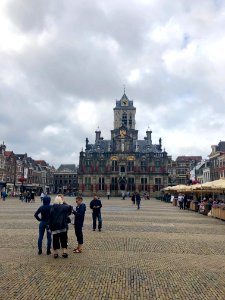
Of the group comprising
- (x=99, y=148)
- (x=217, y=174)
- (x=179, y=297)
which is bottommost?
(x=179, y=297)

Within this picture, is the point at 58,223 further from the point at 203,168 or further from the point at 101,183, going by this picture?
the point at 101,183

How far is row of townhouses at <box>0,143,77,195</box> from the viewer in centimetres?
8921

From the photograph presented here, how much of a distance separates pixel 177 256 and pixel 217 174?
214 feet

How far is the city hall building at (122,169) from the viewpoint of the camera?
9812cm

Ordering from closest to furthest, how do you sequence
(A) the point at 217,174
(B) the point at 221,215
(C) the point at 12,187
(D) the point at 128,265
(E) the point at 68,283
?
1. (E) the point at 68,283
2. (D) the point at 128,265
3. (B) the point at 221,215
4. (A) the point at 217,174
5. (C) the point at 12,187

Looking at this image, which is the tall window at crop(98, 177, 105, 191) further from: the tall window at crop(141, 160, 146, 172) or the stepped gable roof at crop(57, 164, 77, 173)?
the stepped gable roof at crop(57, 164, 77, 173)

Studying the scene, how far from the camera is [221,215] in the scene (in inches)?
1012

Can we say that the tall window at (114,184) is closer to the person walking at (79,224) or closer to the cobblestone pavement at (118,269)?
the cobblestone pavement at (118,269)

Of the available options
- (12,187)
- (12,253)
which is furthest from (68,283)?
(12,187)

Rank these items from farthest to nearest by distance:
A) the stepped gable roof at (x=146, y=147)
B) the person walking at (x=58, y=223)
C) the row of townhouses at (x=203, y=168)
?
the stepped gable roof at (x=146, y=147) < the row of townhouses at (x=203, y=168) < the person walking at (x=58, y=223)

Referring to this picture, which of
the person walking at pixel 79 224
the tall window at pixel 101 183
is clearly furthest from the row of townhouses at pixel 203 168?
the person walking at pixel 79 224

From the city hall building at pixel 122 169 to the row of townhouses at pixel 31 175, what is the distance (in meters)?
9.53

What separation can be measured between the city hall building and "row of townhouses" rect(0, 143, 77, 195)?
→ 953 centimetres

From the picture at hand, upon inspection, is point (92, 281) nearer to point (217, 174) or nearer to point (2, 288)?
point (2, 288)
